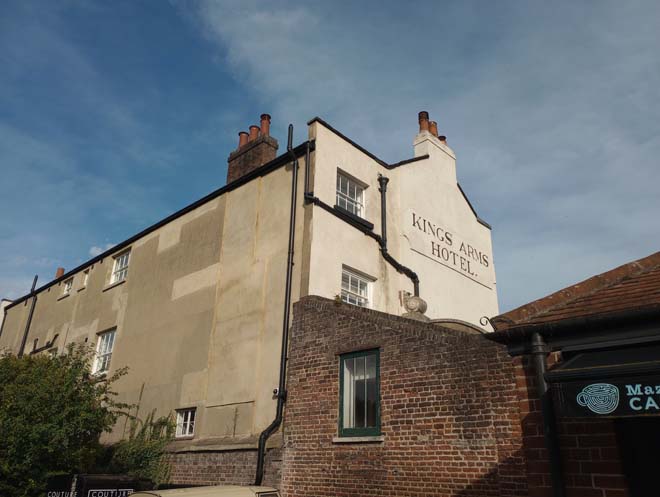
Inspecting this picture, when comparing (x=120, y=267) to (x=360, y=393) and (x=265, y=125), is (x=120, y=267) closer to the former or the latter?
(x=265, y=125)

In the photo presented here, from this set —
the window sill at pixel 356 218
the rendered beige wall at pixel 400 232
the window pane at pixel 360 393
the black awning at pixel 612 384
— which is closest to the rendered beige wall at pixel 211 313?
the rendered beige wall at pixel 400 232

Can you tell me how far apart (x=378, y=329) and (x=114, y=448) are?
963 cm

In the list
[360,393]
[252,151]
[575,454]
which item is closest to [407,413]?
[360,393]

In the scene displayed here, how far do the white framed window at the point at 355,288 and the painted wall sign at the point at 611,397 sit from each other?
820cm

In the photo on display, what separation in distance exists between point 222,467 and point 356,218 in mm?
7004

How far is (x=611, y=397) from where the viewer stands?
5383 millimetres

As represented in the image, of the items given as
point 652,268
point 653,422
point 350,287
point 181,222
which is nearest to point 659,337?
point 653,422

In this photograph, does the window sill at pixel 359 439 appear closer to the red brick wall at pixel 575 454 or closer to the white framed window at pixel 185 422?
the red brick wall at pixel 575 454

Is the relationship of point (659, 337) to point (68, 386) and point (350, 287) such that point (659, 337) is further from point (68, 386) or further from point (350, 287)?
point (68, 386)

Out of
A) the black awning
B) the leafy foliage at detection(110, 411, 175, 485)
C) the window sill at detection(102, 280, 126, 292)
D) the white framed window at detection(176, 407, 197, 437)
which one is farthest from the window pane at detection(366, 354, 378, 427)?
the window sill at detection(102, 280, 126, 292)

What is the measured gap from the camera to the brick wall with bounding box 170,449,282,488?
37.0ft

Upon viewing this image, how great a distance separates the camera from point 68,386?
42.1 feet

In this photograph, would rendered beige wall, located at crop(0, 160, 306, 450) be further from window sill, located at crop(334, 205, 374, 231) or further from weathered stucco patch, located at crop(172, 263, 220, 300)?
window sill, located at crop(334, 205, 374, 231)

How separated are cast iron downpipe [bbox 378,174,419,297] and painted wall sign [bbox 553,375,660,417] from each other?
31.0 ft
